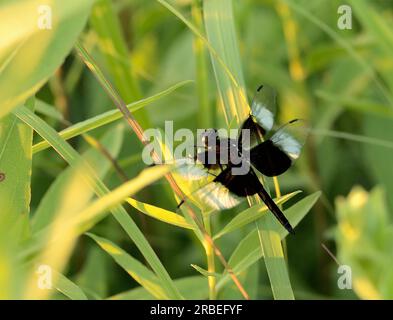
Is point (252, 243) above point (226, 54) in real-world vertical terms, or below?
below

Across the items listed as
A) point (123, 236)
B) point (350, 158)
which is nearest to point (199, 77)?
point (123, 236)

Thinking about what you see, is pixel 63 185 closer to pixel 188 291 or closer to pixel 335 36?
pixel 188 291

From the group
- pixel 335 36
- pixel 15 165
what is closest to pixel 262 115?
pixel 335 36

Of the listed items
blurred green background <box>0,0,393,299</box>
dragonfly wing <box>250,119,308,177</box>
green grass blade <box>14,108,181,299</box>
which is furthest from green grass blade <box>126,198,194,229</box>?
blurred green background <box>0,0,393,299</box>

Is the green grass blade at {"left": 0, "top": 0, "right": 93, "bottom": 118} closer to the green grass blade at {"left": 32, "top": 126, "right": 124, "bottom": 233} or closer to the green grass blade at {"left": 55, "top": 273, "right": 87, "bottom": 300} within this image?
the green grass blade at {"left": 32, "top": 126, "right": 124, "bottom": 233}

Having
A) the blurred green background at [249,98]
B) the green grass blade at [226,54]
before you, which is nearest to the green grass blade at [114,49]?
the blurred green background at [249,98]

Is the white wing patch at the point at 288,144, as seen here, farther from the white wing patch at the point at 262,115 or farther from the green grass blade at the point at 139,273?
the green grass blade at the point at 139,273

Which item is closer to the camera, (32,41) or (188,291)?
(32,41)

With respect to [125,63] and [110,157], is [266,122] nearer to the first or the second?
[110,157]

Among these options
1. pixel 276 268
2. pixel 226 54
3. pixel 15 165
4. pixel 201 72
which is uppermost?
pixel 201 72
